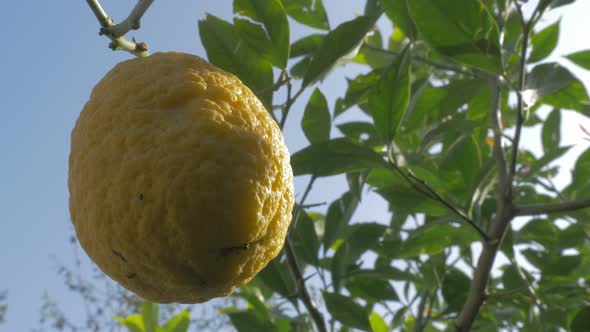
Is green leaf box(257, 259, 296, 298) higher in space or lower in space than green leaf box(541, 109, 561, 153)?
lower

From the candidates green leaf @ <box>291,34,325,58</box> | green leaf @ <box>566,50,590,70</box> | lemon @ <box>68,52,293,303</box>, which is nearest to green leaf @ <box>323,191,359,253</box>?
green leaf @ <box>291,34,325,58</box>

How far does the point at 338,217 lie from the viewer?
1.29 m

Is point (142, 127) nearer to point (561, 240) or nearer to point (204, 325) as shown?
point (561, 240)

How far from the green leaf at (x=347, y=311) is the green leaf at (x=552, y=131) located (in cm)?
76

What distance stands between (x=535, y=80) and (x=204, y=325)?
3958 mm

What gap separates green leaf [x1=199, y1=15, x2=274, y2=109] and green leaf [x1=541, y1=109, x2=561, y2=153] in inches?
39.8

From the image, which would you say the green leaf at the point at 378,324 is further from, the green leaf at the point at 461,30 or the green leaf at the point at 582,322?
the green leaf at the point at 461,30

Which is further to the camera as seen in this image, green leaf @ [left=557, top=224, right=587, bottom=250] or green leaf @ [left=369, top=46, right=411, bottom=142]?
green leaf @ [left=557, top=224, right=587, bottom=250]

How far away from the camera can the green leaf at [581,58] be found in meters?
1.21

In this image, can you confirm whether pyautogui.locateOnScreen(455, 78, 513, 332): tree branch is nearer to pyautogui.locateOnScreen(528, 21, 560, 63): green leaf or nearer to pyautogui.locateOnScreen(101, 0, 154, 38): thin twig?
pyautogui.locateOnScreen(528, 21, 560, 63): green leaf

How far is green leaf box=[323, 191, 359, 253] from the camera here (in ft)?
4.20

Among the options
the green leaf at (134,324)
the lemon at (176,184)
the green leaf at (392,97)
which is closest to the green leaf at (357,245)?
the green leaf at (392,97)

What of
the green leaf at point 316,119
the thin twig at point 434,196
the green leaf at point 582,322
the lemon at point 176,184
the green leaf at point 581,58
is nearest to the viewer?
the lemon at point 176,184

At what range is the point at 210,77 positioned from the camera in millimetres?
575
